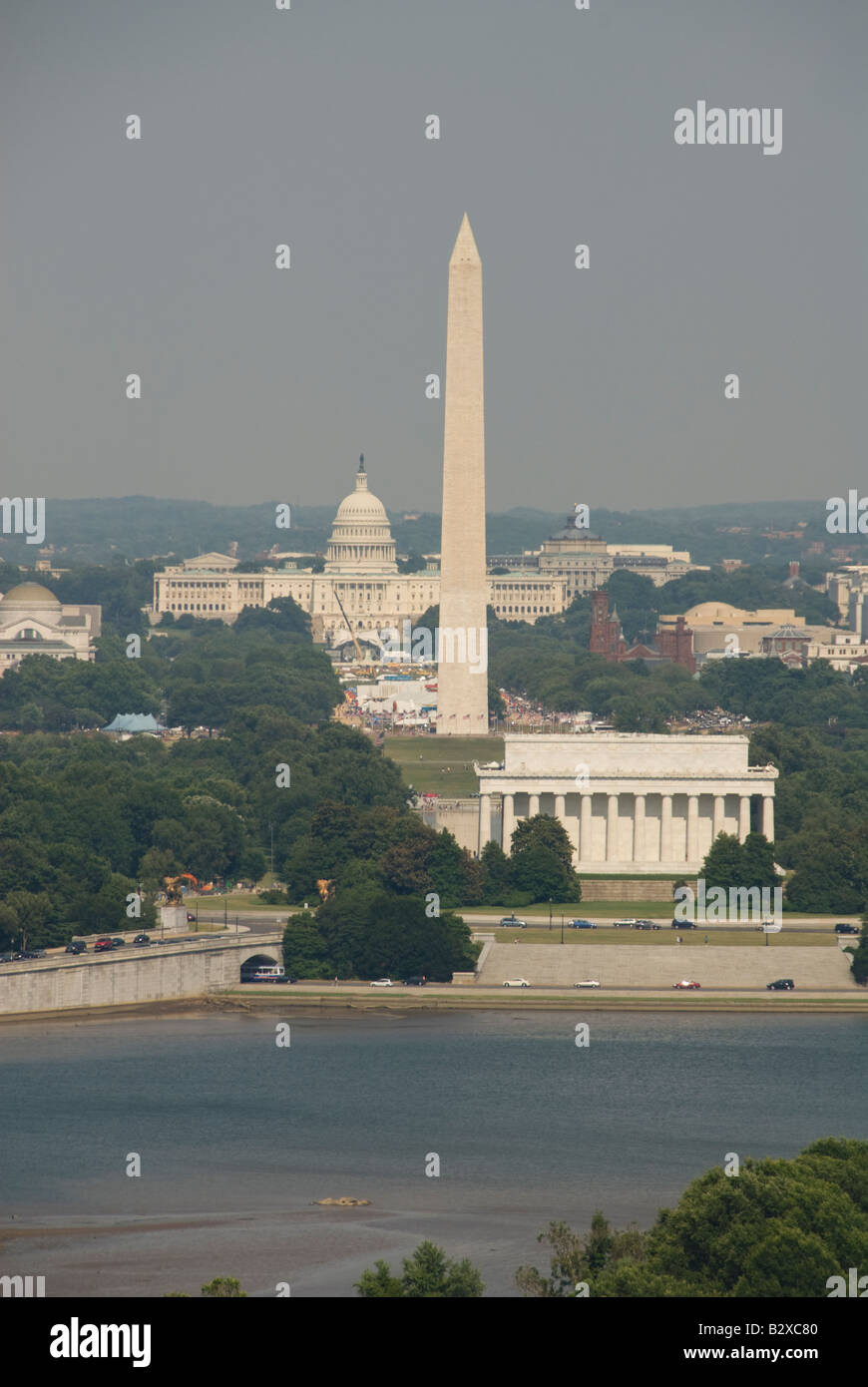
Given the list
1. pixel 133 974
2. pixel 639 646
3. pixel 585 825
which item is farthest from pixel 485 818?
pixel 639 646

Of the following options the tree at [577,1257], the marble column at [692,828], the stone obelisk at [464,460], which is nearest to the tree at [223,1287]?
the tree at [577,1257]

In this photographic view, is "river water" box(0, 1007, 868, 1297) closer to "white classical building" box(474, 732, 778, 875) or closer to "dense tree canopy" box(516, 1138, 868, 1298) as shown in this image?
"dense tree canopy" box(516, 1138, 868, 1298)

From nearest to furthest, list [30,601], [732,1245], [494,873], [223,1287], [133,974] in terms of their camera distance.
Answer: [223,1287], [732,1245], [133,974], [494,873], [30,601]

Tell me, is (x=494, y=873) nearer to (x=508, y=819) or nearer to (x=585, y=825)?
(x=508, y=819)

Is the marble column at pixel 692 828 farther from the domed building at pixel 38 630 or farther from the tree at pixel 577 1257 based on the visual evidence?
the domed building at pixel 38 630

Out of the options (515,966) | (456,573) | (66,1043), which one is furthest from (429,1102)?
(456,573)
